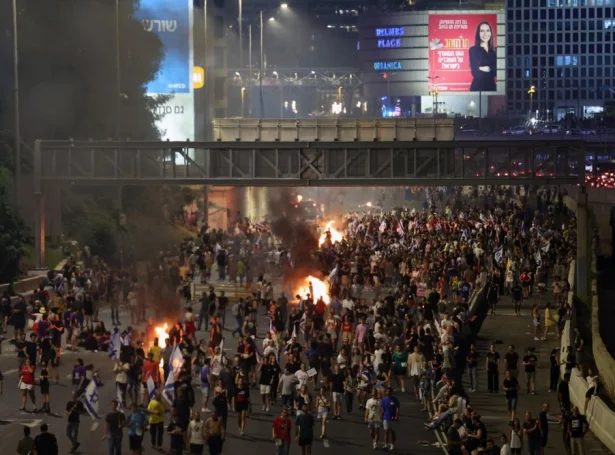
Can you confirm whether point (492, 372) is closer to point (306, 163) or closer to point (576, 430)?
point (576, 430)

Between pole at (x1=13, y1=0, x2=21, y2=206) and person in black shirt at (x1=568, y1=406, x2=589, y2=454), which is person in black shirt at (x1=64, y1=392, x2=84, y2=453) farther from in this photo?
pole at (x1=13, y1=0, x2=21, y2=206)

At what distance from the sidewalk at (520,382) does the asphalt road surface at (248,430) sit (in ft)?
4.37

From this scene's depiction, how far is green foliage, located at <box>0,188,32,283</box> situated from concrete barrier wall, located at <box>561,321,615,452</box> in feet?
58.0

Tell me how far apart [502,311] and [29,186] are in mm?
19819

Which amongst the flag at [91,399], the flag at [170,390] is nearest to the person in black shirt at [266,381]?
the flag at [170,390]

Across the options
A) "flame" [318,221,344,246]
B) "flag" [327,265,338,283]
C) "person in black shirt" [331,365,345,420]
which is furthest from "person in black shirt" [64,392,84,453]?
"flame" [318,221,344,246]

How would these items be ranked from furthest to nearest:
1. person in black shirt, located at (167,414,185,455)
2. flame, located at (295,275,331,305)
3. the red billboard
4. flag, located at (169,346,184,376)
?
the red billboard → flame, located at (295,275,331,305) → flag, located at (169,346,184,376) → person in black shirt, located at (167,414,185,455)

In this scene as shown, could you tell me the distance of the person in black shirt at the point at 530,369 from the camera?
2659 centimetres

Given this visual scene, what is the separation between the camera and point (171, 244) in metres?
56.1

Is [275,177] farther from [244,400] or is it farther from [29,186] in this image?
[244,400]

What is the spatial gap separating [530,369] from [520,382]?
5.58ft

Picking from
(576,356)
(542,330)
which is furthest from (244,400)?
(542,330)

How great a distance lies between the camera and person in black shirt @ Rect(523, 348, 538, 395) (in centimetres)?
2659

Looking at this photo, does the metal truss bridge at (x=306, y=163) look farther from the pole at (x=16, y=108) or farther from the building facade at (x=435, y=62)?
the building facade at (x=435, y=62)
